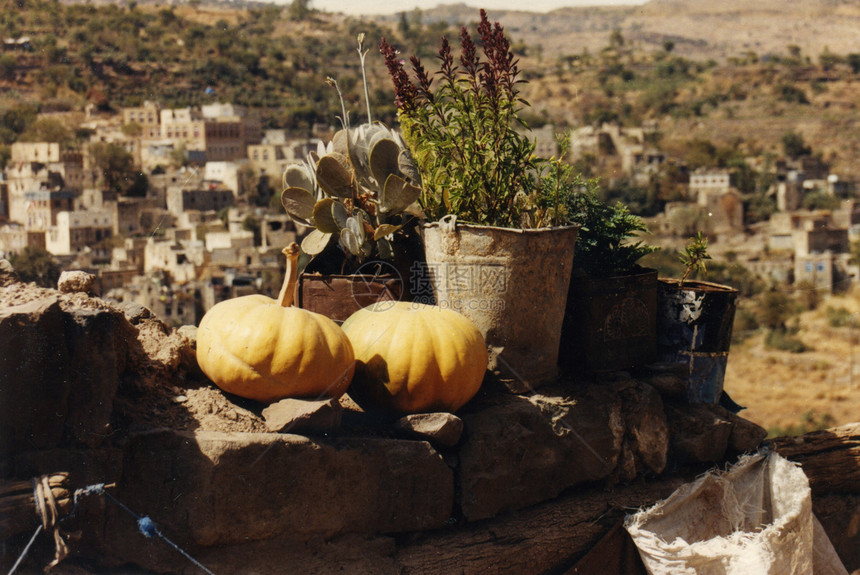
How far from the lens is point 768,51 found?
93.1m

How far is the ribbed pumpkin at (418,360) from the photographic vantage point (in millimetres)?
2812

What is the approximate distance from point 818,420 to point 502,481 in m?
20.6

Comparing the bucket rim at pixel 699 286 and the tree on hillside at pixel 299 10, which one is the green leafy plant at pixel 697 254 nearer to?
the bucket rim at pixel 699 286

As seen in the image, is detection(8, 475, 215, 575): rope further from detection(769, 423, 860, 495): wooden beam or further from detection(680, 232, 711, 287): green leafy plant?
detection(769, 423, 860, 495): wooden beam

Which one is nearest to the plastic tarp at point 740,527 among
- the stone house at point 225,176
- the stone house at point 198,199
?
the stone house at point 198,199

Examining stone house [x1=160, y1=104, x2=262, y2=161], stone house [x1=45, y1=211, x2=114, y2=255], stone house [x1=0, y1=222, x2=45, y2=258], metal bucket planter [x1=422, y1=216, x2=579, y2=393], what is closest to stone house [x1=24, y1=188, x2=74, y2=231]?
stone house [x1=0, y1=222, x2=45, y2=258]

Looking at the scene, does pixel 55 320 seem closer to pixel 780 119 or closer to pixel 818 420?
pixel 818 420

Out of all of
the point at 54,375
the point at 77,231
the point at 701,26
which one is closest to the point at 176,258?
the point at 77,231

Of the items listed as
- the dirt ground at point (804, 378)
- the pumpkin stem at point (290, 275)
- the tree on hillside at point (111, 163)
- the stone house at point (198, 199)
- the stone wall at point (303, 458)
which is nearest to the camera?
the stone wall at point (303, 458)

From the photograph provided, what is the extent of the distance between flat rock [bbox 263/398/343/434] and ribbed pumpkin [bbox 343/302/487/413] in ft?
0.77

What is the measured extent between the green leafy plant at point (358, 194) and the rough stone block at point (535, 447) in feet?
2.14

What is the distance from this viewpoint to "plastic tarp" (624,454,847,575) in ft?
9.73

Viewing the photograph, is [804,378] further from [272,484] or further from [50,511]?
[50,511]

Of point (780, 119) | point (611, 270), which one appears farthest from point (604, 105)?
point (611, 270)
